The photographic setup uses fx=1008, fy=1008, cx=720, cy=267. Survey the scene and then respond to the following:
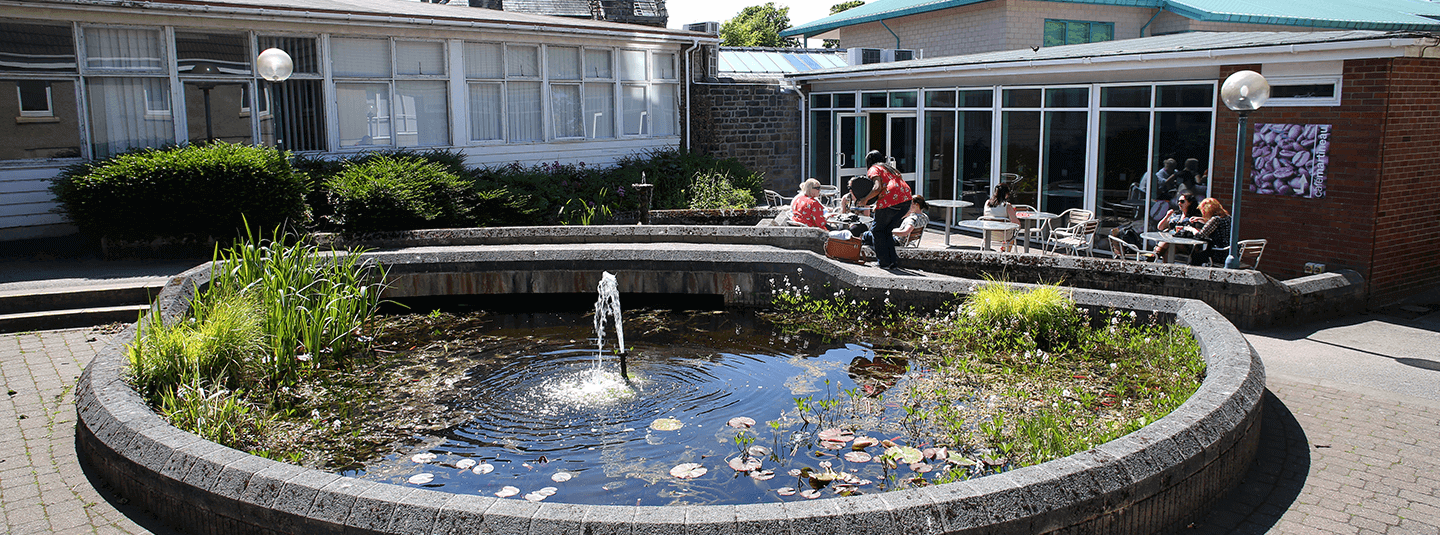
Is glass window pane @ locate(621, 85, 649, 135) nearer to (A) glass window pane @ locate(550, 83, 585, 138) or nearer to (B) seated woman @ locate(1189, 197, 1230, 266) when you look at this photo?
(A) glass window pane @ locate(550, 83, 585, 138)

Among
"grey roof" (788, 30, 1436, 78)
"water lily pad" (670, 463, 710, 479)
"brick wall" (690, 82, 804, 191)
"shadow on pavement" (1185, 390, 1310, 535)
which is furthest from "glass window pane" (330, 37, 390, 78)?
"shadow on pavement" (1185, 390, 1310, 535)

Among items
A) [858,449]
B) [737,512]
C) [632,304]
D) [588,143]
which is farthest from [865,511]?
[588,143]

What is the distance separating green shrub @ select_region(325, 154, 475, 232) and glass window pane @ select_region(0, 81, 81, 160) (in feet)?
9.86

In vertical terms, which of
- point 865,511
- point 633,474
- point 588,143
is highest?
point 588,143

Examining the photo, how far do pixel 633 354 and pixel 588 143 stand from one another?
9817 mm

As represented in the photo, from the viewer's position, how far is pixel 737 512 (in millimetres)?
3910

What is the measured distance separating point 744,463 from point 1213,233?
6.73 meters

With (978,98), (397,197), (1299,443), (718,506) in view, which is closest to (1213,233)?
(1299,443)

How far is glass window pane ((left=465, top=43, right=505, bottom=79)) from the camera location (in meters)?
15.7

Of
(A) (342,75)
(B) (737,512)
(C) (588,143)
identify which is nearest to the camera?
(B) (737,512)

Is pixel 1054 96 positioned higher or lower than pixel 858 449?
higher

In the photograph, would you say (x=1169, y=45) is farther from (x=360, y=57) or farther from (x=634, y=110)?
(x=360, y=57)

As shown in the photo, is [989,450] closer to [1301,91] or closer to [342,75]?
[1301,91]

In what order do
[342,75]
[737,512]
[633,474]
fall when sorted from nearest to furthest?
1. [737,512]
2. [633,474]
3. [342,75]
